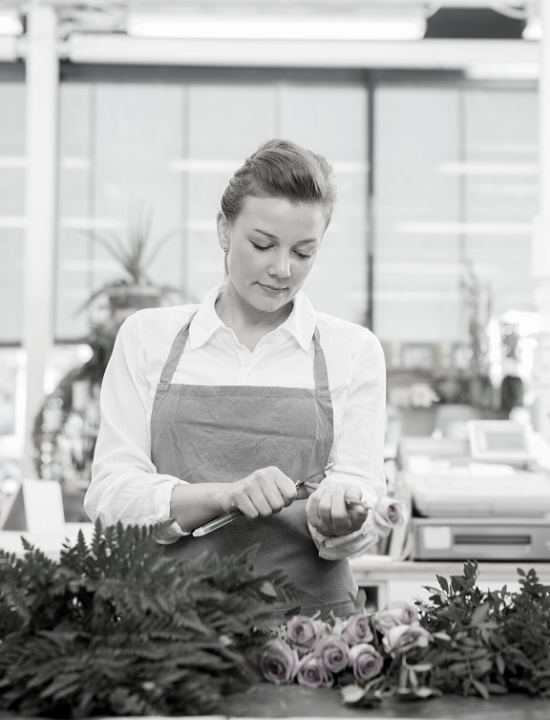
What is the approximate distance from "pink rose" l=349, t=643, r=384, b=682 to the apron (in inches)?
21.6

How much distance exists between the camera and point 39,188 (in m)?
6.64

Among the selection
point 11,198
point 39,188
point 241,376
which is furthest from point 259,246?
point 11,198

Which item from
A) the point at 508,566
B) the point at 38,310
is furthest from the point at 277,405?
the point at 38,310

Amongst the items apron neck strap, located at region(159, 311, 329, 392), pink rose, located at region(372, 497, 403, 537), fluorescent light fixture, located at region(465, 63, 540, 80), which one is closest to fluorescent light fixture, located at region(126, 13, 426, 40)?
fluorescent light fixture, located at region(465, 63, 540, 80)

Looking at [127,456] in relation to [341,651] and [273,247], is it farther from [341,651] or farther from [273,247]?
[341,651]

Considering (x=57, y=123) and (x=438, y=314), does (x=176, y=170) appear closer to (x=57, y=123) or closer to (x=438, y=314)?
(x=57, y=123)

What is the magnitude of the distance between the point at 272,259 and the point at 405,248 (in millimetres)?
5405

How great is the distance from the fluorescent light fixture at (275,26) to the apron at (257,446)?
413cm

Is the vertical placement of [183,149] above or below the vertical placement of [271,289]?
above

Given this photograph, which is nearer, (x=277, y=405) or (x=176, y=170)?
(x=277, y=405)

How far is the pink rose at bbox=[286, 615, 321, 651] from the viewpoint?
1276 mm

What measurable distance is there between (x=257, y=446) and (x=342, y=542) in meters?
0.26

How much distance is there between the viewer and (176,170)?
7102 mm

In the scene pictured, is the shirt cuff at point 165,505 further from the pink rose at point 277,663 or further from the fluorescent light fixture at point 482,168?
the fluorescent light fixture at point 482,168
